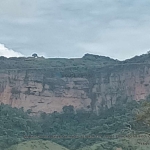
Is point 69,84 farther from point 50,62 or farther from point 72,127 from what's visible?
point 72,127

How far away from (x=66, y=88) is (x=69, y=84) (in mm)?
989

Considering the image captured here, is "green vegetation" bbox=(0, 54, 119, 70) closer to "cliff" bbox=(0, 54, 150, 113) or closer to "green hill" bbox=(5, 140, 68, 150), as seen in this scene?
"cliff" bbox=(0, 54, 150, 113)

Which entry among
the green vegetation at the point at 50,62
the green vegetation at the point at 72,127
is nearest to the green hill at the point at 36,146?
the green vegetation at the point at 72,127

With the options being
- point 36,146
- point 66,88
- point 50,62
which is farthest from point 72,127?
point 36,146

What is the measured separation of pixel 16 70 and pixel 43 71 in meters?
5.19

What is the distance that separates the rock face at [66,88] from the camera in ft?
319

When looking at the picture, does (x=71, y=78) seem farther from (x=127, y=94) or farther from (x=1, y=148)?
(x=1, y=148)

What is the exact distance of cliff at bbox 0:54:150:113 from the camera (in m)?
97.2

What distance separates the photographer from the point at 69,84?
332ft

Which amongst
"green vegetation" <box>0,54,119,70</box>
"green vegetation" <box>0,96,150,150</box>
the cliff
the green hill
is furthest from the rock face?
the green hill

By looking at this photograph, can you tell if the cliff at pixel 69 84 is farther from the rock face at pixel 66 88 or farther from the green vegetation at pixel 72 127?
the green vegetation at pixel 72 127

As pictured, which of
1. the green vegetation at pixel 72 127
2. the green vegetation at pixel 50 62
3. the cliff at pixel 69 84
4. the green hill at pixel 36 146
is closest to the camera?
A: the green hill at pixel 36 146

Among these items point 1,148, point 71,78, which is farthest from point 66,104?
point 1,148

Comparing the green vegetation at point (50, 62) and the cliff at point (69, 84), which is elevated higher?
the green vegetation at point (50, 62)
